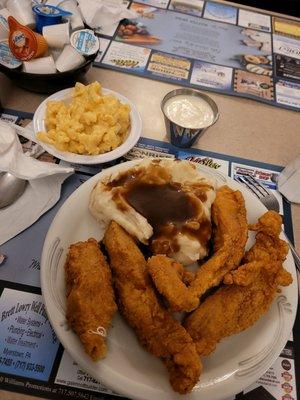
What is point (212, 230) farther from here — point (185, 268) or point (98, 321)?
point (98, 321)

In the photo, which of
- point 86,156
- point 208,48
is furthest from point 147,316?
point 208,48

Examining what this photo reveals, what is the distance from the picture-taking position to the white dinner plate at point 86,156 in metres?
1.12

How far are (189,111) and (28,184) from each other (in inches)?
23.9

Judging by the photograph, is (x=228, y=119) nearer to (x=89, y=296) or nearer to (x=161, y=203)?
(x=161, y=203)

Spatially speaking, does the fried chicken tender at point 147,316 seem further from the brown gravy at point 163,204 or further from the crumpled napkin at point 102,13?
the crumpled napkin at point 102,13

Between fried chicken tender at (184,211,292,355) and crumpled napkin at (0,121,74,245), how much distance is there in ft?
1.80

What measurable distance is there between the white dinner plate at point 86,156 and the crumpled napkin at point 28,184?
4 cm

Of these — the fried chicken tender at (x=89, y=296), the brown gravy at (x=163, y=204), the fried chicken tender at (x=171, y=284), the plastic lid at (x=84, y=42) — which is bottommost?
the fried chicken tender at (x=89, y=296)

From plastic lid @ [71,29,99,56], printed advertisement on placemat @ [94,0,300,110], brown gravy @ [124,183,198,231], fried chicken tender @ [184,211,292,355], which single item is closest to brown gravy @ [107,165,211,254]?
brown gravy @ [124,183,198,231]

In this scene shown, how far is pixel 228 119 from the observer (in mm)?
1468

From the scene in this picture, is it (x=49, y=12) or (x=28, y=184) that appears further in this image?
(x=49, y=12)

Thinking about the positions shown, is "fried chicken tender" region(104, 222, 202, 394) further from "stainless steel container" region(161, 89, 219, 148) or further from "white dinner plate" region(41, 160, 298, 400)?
"stainless steel container" region(161, 89, 219, 148)

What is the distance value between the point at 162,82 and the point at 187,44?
314 mm

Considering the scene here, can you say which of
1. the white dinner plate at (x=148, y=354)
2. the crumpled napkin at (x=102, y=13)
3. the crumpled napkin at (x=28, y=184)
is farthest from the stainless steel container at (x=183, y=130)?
the crumpled napkin at (x=102, y=13)
